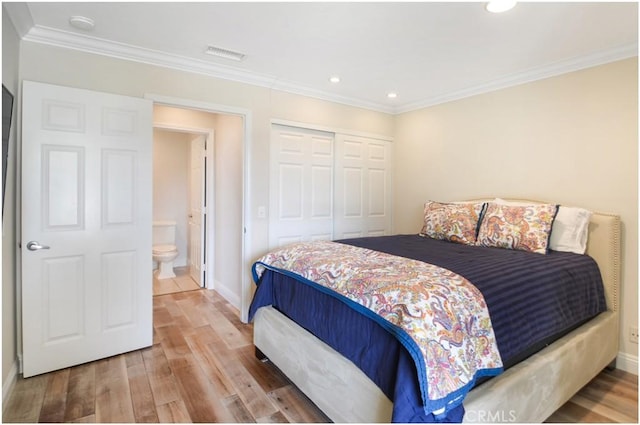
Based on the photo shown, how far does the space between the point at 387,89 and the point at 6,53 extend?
3033 millimetres

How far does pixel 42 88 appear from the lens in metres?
2.26

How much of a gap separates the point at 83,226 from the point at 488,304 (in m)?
2.65

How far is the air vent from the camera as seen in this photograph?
103 inches

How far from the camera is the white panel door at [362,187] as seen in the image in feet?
13.0

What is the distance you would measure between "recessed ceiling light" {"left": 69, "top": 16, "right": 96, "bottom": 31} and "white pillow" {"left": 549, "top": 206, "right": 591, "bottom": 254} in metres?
3.56

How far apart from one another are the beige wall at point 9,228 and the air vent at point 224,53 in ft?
3.89

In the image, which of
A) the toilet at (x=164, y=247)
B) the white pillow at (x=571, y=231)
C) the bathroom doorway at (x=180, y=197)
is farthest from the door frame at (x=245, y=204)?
the white pillow at (x=571, y=231)

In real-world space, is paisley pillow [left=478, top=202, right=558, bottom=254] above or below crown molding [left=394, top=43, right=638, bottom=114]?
below

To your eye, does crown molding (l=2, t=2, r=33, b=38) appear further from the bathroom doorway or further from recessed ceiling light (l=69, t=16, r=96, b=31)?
the bathroom doorway

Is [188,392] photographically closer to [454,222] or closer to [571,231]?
[454,222]

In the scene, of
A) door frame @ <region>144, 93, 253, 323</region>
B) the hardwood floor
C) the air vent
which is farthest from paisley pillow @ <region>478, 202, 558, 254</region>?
the hardwood floor

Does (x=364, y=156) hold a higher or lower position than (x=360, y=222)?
higher

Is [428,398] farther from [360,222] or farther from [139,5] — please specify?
[360,222]

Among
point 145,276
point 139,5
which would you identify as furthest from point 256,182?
point 139,5
